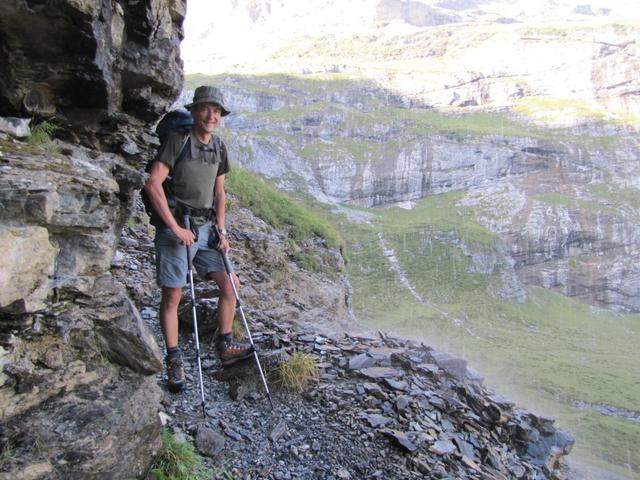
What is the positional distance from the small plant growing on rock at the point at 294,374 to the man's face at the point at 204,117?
116 inches

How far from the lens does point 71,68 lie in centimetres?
449

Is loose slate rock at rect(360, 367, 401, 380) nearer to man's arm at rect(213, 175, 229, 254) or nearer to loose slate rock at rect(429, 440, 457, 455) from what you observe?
loose slate rock at rect(429, 440, 457, 455)

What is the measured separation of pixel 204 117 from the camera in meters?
5.24

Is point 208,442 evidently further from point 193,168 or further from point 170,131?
point 170,131

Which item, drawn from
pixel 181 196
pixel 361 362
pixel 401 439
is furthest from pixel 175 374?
pixel 361 362

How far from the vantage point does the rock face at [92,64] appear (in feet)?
13.5

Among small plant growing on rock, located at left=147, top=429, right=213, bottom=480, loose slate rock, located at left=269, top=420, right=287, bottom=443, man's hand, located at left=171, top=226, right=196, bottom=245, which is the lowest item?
loose slate rock, located at left=269, top=420, right=287, bottom=443

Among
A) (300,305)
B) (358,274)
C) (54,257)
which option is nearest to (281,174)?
(358,274)

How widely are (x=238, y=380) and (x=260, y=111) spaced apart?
146205 mm

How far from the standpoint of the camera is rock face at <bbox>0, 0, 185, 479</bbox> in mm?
3377

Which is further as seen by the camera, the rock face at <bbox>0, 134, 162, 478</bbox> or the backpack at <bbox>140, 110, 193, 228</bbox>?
the backpack at <bbox>140, 110, 193, 228</bbox>

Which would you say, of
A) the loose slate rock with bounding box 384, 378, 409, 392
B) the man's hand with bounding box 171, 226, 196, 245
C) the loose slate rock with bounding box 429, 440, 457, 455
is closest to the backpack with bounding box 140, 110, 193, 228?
the man's hand with bounding box 171, 226, 196, 245

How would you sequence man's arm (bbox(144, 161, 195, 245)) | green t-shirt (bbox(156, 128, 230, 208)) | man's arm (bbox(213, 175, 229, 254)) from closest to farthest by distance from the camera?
man's arm (bbox(144, 161, 195, 245)) < green t-shirt (bbox(156, 128, 230, 208)) < man's arm (bbox(213, 175, 229, 254))

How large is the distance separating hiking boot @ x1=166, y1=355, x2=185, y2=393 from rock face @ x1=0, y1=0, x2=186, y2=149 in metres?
2.35
